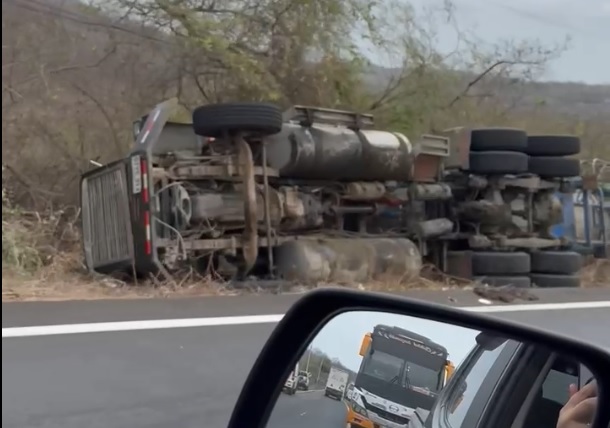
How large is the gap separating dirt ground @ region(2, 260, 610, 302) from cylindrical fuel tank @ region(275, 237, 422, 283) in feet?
0.43

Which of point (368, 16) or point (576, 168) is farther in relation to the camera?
point (368, 16)

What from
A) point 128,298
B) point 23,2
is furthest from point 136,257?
point 23,2

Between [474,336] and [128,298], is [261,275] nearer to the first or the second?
[128,298]

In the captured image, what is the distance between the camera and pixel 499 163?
31.0 feet

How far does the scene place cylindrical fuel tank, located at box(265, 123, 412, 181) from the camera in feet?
28.2

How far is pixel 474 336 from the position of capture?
177 cm

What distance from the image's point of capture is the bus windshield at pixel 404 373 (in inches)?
69.8

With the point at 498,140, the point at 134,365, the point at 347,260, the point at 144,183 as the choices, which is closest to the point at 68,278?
the point at 144,183

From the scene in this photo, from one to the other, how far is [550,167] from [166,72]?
565cm

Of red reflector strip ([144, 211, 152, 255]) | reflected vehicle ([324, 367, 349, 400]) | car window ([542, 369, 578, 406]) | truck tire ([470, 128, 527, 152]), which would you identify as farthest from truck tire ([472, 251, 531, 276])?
car window ([542, 369, 578, 406])

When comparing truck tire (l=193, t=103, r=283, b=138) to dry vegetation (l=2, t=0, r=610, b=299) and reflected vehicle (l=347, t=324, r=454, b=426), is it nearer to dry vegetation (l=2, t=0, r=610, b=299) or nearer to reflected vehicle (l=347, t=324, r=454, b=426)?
dry vegetation (l=2, t=0, r=610, b=299)

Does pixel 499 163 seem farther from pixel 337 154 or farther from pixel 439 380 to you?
pixel 439 380

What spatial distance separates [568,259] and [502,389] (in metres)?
8.11

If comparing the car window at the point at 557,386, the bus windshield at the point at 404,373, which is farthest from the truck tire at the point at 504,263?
the car window at the point at 557,386
